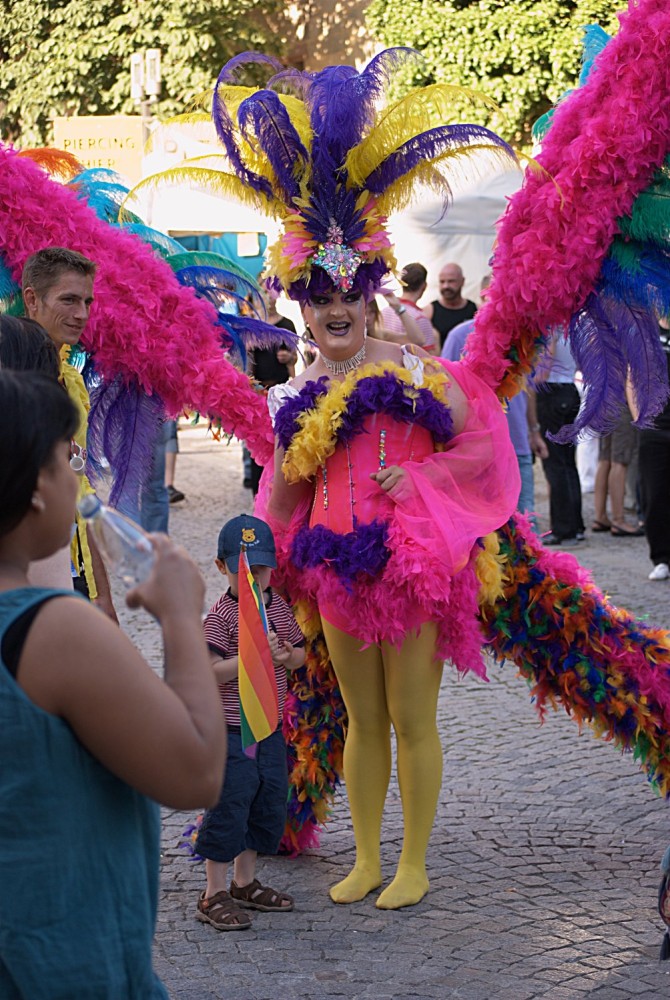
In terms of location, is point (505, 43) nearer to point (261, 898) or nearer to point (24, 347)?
point (261, 898)

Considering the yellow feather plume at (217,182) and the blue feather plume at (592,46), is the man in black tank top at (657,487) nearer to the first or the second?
the blue feather plume at (592,46)

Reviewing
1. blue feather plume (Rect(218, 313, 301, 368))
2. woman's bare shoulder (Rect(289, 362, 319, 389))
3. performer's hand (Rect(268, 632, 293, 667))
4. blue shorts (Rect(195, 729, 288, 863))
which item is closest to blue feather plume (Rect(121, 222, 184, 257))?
blue feather plume (Rect(218, 313, 301, 368))

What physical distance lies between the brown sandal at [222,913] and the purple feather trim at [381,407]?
1323 millimetres

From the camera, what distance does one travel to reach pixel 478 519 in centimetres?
383

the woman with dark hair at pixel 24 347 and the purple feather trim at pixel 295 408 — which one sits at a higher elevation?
the woman with dark hair at pixel 24 347

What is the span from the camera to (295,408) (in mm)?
3930

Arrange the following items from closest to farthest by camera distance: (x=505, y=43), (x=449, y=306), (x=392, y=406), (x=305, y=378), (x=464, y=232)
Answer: (x=392, y=406) → (x=305, y=378) → (x=449, y=306) → (x=464, y=232) → (x=505, y=43)

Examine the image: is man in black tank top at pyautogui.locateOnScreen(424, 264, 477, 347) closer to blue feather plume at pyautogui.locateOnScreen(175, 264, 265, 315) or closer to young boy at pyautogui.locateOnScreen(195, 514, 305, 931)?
blue feather plume at pyautogui.locateOnScreen(175, 264, 265, 315)

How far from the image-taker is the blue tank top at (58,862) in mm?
1695

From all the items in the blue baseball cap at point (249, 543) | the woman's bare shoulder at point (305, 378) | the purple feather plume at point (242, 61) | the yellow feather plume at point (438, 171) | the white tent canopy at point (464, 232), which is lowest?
the blue baseball cap at point (249, 543)

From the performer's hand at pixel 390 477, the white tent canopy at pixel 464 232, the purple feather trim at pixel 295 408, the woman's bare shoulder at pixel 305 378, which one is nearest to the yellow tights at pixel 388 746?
the performer's hand at pixel 390 477

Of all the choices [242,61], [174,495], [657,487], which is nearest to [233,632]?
[242,61]

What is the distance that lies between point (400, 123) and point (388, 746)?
6.01 ft

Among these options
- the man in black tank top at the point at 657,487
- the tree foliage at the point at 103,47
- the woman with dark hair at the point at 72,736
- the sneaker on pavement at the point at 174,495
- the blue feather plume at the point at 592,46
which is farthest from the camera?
the tree foliage at the point at 103,47
